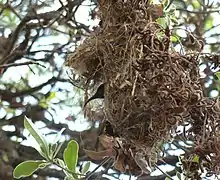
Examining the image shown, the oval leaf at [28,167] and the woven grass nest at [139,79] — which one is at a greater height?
the woven grass nest at [139,79]

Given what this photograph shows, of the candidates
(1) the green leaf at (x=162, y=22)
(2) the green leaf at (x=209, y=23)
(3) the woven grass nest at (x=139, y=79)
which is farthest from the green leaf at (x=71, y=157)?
(2) the green leaf at (x=209, y=23)

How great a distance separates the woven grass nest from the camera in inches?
32.6

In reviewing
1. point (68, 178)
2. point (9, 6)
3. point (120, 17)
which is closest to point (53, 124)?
point (9, 6)

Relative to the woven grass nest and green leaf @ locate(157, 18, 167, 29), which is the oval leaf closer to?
the woven grass nest

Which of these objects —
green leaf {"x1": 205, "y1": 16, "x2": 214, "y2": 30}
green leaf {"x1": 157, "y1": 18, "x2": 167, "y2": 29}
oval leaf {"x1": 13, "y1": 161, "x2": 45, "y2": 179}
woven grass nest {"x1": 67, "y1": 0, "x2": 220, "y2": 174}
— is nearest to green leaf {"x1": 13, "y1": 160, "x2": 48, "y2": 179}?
oval leaf {"x1": 13, "y1": 161, "x2": 45, "y2": 179}

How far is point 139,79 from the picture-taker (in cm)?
83

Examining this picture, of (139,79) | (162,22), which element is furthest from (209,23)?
(139,79)

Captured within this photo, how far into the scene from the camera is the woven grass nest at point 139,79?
83cm

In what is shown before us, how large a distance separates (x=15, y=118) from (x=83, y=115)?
0.93 meters

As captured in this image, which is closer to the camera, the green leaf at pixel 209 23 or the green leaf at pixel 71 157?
the green leaf at pixel 71 157

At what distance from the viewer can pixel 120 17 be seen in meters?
0.90

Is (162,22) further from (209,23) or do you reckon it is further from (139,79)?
(209,23)

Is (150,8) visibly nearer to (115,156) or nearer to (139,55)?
(139,55)

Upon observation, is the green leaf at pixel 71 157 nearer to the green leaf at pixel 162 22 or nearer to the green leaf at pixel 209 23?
the green leaf at pixel 162 22
